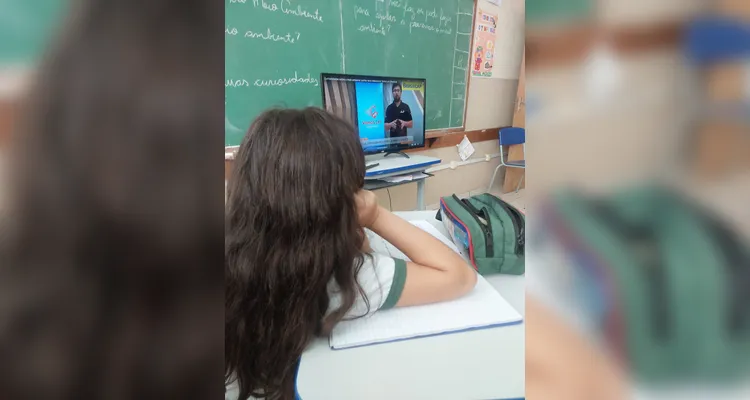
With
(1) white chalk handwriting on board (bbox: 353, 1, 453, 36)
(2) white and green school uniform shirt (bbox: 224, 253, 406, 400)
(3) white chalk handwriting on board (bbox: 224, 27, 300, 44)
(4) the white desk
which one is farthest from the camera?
(1) white chalk handwriting on board (bbox: 353, 1, 453, 36)

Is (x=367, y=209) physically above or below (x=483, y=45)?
below

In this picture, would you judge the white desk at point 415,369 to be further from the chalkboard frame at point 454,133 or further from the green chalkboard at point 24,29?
the chalkboard frame at point 454,133

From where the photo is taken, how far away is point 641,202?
8 centimetres

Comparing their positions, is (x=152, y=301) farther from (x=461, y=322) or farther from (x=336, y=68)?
(x=336, y=68)

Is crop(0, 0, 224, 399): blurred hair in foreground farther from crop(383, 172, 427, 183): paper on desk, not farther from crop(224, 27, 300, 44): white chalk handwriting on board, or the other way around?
crop(224, 27, 300, 44): white chalk handwriting on board

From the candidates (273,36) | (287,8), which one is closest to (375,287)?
(273,36)

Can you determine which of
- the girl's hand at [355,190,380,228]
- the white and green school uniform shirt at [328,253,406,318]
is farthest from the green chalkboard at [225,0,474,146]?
the white and green school uniform shirt at [328,253,406,318]

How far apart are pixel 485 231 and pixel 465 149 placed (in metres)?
1.90

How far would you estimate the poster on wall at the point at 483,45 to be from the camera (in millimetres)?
2410

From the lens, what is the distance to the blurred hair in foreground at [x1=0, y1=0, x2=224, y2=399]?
11 cm

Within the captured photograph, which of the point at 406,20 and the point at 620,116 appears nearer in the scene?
the point at 620,116

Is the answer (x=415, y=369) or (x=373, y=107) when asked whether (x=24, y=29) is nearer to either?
(x=415, y=369)

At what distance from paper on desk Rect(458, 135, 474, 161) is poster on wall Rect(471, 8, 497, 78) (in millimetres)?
441

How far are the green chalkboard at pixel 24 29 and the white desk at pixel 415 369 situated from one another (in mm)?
341
